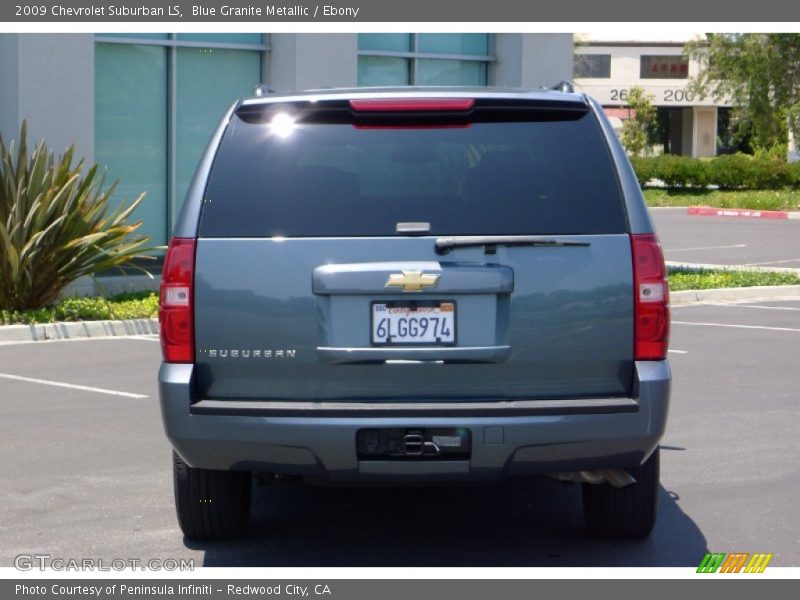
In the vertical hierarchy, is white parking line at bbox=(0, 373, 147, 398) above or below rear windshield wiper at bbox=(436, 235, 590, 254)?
below

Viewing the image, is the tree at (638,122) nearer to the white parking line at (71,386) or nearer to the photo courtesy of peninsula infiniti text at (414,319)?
the white parking line at (71,386)

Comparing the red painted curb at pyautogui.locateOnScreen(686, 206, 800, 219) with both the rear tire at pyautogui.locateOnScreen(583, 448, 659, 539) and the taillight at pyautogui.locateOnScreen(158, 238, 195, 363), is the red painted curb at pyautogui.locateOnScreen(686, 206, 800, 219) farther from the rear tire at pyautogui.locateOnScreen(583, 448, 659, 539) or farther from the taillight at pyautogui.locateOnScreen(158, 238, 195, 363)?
the taillight at pyautogui.locateOnScreen(158, 238, 195, 363)

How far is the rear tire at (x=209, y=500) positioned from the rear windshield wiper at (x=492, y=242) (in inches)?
58.2

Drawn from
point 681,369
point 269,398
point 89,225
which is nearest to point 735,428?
point 681,369

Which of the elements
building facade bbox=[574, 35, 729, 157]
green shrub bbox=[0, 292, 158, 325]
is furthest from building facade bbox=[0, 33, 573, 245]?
building facade bbox=[574, 35, 729, 157]

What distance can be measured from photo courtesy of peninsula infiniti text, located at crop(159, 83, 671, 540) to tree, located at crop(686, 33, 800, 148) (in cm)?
4490

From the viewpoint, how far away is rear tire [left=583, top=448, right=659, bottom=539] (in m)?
6.11

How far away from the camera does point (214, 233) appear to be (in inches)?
216

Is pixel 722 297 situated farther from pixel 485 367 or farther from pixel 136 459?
pixel 485 367

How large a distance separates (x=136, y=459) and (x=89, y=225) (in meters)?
→ 6.74

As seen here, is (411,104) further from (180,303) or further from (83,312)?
(83,312)

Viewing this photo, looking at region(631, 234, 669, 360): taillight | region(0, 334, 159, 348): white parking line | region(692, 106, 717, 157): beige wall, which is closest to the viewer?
region(631, 234, 669, 360): taillight

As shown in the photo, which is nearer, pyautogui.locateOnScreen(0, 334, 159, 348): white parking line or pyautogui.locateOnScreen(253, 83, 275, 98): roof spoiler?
pyautogui.locateOnScreen(253, 83, 275, 98): roof spoiler
